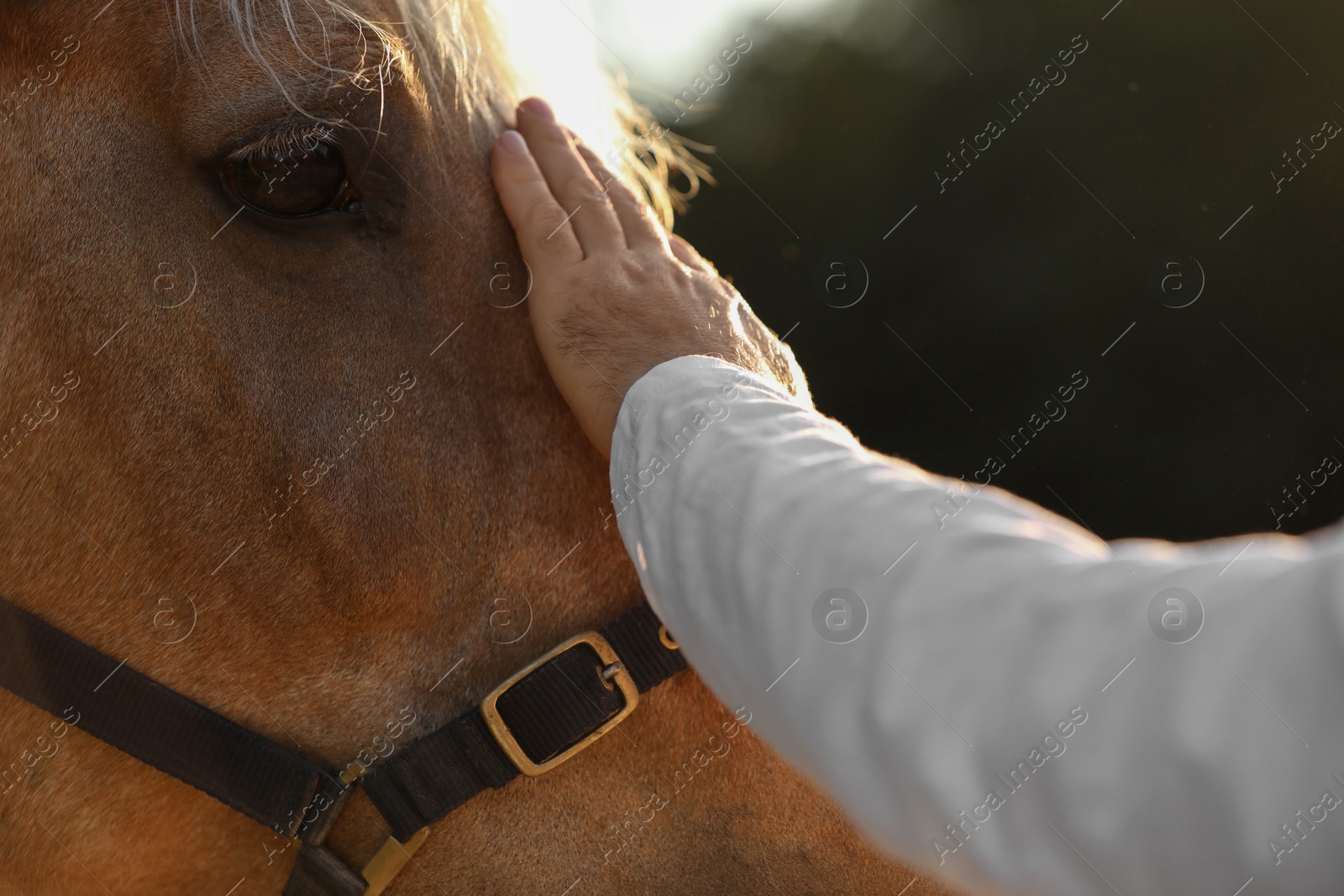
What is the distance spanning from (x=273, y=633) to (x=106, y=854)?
16.8 inches

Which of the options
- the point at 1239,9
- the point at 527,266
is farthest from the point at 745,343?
the point at 1239,9

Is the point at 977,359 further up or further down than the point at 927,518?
further down

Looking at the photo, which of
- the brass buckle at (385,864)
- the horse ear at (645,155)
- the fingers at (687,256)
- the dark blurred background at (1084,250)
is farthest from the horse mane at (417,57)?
the dark blurred background at (1084,250)

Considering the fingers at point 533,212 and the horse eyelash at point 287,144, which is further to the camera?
the fingers at point 533,212

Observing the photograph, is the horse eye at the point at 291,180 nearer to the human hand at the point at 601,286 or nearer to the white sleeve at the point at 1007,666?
the human hand at the point at 601,286

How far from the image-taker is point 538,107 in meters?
1.62

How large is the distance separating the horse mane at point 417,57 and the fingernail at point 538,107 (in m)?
0.03

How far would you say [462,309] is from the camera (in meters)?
1.46

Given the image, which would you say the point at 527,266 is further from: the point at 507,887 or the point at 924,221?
the point at 924,221

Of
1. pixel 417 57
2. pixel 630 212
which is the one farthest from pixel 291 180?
pixel 630 212

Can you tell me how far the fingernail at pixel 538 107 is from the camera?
1614 millimetres

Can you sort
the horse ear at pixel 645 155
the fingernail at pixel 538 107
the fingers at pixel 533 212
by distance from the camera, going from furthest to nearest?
1. the horse ear at pixel 645 155
2. the fingernail at pixel 538 107
3. the fingers at pixel 533 212

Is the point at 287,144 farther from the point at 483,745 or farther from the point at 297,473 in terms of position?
the point at 483,745

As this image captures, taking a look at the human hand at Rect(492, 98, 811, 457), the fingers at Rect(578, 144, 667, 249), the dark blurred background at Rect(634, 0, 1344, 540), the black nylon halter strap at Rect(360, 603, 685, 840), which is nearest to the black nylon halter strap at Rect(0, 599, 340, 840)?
the black nylon halter strap at Rect(360, 603, 685, 840)
